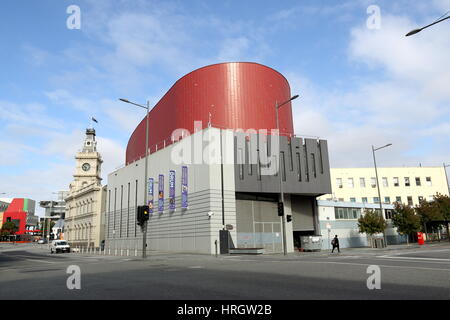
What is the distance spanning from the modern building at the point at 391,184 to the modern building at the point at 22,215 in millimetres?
111591

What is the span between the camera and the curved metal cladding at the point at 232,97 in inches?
1583

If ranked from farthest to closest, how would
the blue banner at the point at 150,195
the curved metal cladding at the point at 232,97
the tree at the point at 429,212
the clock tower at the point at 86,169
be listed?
the clock tower at the point at 86,169 < the tree at the point at 429,212 < the blue banner at the point at 150,195 < the curved metal cladding at the point at 232,97

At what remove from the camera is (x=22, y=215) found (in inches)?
5231

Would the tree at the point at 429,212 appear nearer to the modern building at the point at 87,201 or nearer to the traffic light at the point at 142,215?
the traffic light at the point at 142,215

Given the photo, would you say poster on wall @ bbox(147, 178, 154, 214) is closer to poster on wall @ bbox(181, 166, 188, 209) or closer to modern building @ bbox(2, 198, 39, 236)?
poster on wall @ bbox(181, 166, 188, 209)

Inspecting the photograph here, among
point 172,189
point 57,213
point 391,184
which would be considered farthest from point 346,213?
point 57,213

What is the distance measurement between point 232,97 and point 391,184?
144ft

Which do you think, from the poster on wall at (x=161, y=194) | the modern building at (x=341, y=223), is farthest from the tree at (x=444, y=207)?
the poster on wall at (x=161, y=194)

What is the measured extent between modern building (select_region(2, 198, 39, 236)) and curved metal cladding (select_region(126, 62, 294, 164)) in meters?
109

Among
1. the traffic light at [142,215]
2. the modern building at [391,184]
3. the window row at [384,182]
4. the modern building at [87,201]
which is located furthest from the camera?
the modern building at [87,201]

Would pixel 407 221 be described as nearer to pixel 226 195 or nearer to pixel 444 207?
pixel 444 207
